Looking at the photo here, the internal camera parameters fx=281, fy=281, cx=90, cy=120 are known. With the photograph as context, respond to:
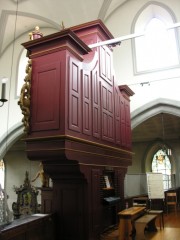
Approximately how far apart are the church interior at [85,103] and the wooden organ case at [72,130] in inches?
0.8

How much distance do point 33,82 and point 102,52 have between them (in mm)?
2327

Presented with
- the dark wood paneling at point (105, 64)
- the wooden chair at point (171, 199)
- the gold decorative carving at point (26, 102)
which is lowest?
the wooden chair at point (171, 199)

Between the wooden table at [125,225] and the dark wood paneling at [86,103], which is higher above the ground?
the dark wood paneling at [86,103]

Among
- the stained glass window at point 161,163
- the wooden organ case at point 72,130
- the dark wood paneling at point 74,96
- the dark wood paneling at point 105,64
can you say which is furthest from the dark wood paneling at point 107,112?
the stained glass window at point 161,163

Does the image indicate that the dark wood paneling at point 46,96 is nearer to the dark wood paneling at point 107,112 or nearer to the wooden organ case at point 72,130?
the wooden organ case at point 72,130

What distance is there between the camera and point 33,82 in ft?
17.5

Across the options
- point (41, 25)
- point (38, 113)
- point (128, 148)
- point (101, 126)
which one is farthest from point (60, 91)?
point (41, 25)

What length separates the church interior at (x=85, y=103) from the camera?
16.5 ft

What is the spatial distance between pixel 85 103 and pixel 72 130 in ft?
2.73

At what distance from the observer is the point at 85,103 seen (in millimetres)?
5598

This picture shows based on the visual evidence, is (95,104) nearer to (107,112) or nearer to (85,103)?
(85,103)

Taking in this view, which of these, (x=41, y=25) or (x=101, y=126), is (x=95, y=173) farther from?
(x=41, y=25)

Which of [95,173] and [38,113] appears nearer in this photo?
[38,113]

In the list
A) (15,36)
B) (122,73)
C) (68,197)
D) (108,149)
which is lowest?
(68,197)
